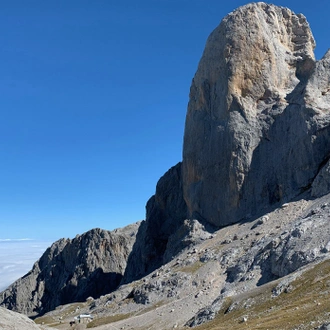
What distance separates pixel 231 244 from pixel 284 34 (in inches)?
2472

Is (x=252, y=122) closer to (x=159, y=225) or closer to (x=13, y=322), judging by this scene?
(x=159, y=225)

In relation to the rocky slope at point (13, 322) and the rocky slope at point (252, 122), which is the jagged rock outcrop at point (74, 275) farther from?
the rocky slope at point (13, 322)

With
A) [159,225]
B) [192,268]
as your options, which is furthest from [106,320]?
[159,225]

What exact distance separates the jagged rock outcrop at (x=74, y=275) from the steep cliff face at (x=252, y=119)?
55352mm

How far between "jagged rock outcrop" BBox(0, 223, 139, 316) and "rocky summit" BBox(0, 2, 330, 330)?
5.89 m

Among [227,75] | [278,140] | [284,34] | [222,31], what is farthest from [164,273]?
[284,34]

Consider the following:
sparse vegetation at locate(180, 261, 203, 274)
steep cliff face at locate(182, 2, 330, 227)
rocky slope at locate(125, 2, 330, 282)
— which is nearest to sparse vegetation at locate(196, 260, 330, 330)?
sparse vegetation at locate(180, 261, 203, 274)

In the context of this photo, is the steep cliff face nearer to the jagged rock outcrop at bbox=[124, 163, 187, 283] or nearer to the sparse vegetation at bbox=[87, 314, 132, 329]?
the jagged rock outcrop at bbox=[124, 163, 187, 283]

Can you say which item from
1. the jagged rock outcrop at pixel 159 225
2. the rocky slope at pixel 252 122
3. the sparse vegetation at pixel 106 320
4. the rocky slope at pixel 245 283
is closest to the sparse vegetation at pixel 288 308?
the rocky slope at pixel 245 283

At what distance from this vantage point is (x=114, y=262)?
489 feet

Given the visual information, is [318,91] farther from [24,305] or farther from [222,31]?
[24,305]

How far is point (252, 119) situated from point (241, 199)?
1918cm

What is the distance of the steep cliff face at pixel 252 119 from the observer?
8500cm

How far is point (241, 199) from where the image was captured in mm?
89562
